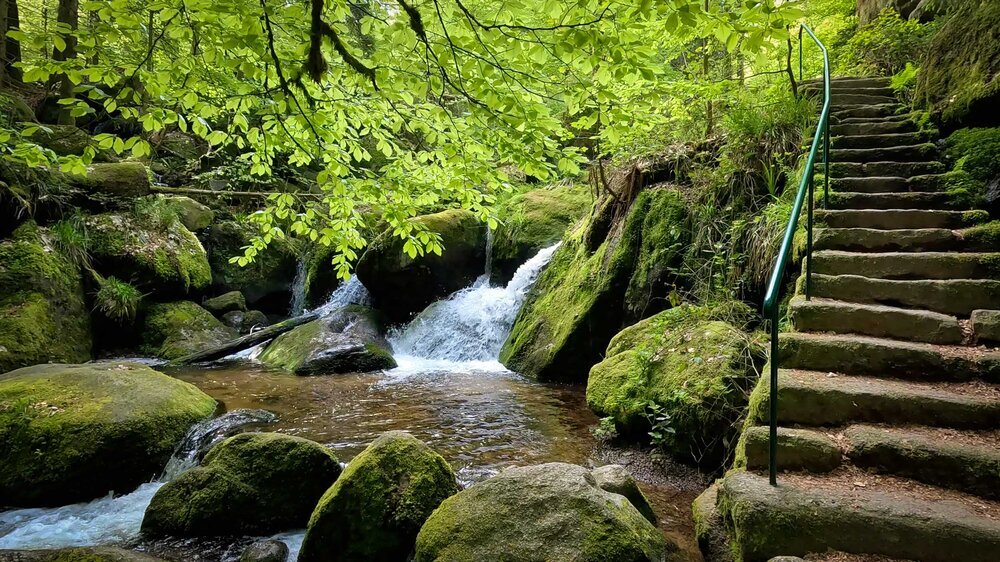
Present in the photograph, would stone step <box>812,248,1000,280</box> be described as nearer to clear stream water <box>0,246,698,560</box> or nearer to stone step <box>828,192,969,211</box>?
stone step <box>828,192,969,211</box>

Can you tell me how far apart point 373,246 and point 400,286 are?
3.87 ft

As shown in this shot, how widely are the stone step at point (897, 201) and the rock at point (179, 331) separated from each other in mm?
11130

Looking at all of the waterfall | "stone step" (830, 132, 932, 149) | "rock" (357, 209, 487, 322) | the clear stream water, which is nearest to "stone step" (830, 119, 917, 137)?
"stone step" (830, 132, 932, 149)

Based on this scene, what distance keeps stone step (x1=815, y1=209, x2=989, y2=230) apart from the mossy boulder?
721cm

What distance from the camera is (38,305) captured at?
7.71 m

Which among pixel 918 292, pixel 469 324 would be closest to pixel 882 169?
pixel 918 292

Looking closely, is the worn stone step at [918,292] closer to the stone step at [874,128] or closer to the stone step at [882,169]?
the stone step at [882,169]

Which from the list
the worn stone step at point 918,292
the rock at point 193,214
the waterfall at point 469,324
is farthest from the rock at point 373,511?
the rock at point 193,214

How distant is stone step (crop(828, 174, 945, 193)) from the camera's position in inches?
189

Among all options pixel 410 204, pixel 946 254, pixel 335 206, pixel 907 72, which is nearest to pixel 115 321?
pixel 335 206

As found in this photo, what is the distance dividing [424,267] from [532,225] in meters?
2.89

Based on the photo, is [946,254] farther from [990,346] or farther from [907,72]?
[907,72]

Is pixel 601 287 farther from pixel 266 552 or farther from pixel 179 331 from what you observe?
pixel 179 331

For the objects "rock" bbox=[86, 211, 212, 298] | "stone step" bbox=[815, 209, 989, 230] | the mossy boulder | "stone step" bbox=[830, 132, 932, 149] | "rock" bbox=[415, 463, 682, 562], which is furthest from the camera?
the mossy boulder
